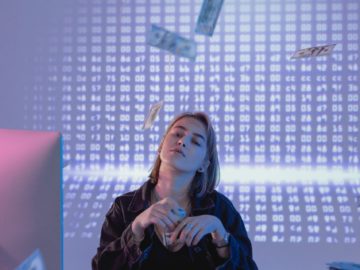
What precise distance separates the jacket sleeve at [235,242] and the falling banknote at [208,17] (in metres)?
1.06

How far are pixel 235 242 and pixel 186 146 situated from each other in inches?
10.9

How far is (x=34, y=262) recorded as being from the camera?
613 millimetres

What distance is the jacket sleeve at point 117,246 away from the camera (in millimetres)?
1070

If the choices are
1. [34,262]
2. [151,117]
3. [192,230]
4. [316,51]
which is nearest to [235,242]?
[192,230]

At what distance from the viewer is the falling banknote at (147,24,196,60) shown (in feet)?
6.88

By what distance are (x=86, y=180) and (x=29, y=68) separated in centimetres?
62

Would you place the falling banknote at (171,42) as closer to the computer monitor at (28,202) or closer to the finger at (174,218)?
the finger at (174,218)

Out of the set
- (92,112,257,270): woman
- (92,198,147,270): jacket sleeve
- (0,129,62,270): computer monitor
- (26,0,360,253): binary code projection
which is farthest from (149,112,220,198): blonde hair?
(26,0,360,253): binary code projection

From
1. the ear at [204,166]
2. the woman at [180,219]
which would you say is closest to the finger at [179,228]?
the woman at [180,219]

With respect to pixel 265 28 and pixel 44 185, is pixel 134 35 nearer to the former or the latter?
pixel 265 28

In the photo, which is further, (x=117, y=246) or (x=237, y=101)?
(x=237, y=101)

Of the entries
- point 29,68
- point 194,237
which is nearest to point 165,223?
point 194,237

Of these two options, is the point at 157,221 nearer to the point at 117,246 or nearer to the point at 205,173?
the point at 117,246

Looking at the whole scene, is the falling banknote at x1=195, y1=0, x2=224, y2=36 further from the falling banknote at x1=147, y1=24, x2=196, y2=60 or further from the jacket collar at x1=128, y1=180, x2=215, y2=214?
the jacket collar at x1=128, y1=180, x2=215, y2=214
